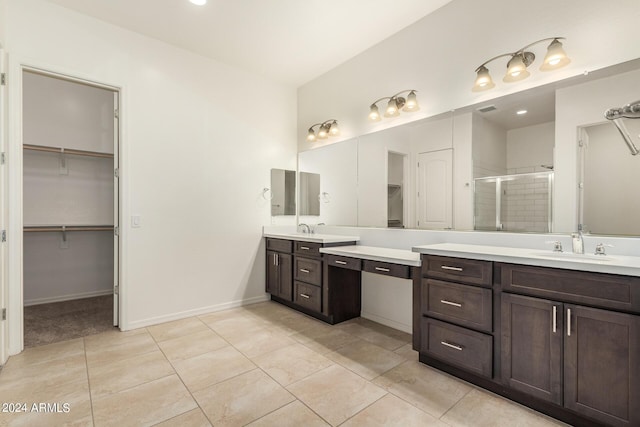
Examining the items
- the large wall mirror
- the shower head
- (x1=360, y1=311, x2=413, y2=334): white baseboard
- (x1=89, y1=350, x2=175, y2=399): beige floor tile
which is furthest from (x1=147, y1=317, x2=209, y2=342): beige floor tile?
the shower head

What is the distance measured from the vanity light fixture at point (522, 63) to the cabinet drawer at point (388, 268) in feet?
5.09

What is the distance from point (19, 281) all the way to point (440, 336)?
11.0 ft

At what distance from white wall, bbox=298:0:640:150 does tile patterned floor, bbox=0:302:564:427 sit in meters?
2.16

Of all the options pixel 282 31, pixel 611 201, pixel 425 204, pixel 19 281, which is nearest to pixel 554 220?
pixel 611 201

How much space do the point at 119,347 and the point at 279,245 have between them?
1847 millimetres

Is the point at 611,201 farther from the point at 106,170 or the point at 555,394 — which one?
the point at 106,170

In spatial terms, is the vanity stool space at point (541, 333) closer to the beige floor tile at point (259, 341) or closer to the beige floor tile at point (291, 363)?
the beige floor tile at point (291, 363)

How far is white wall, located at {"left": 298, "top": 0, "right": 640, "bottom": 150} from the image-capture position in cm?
192

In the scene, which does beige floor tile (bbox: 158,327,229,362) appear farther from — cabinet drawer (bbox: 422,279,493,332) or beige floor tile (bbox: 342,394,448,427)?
cabinet drawer (bbox: 422,279,493,332)

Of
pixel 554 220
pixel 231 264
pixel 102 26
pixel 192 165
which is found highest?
pixel 102 26

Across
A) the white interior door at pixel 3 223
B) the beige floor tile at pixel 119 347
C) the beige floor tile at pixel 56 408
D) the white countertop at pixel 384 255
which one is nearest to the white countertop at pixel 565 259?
the white countertop at pixel 384 255

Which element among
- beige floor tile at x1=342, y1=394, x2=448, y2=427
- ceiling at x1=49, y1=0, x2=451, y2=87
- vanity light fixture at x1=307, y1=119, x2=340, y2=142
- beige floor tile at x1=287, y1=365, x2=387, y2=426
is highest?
ceiling at x1=49, y1=0, x2=451, y2=87

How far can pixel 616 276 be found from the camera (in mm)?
1474

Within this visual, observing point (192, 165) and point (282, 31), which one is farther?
point (192, 165)
